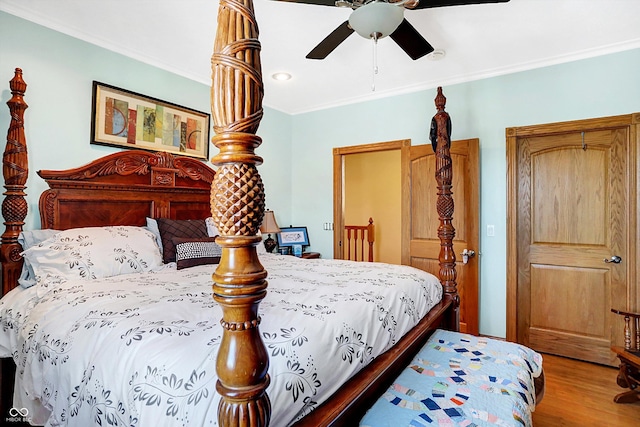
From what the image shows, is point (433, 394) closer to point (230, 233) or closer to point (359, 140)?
point (230, 233)

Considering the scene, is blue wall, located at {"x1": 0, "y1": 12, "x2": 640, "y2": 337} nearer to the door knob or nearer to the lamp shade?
the door knob

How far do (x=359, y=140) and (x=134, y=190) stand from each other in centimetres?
253

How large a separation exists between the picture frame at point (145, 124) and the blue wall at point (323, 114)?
79 millimetres

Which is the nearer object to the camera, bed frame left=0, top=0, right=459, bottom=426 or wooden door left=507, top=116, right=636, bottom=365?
bed frame left=0, top=0, right=459, bottom=426

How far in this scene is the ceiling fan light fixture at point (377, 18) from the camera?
1.68m

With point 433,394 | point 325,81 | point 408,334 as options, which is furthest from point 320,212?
point 433,394

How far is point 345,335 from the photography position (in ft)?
4.19

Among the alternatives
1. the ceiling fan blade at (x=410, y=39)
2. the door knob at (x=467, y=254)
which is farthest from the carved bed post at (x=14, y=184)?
the door knob at (x=467, y=254)

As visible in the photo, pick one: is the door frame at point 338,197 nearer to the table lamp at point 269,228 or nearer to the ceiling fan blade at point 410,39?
the table lamp at point 269,228

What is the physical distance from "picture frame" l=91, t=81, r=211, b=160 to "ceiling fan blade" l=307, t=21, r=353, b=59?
1534mm

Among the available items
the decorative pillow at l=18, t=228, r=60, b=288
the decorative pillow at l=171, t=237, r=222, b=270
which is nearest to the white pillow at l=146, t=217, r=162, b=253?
the decorative pillow at l=171, t=237, r=222, b=270

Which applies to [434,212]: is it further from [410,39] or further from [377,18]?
[377,18]

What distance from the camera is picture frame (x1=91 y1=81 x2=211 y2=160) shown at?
2627 millimetres

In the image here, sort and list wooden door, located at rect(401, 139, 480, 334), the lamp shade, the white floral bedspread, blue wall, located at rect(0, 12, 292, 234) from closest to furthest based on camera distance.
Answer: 1. the white floral bedspread
2. blue wall, located at rect(0, 12, 292, 234)
3. wooden door, located at rect(401, 139, 480, 334)
4. the lamp shade
